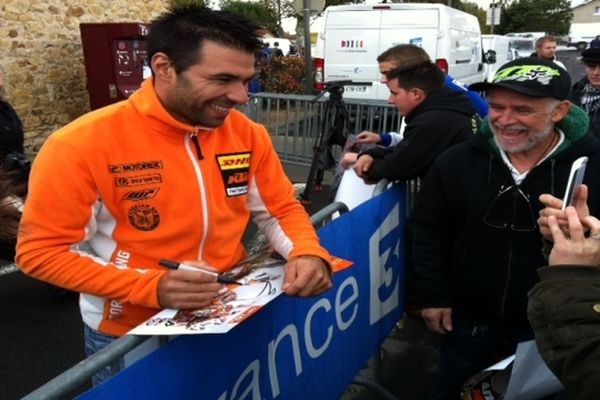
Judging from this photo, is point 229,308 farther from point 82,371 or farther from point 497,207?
point 497,207

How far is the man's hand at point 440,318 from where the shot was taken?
254cm

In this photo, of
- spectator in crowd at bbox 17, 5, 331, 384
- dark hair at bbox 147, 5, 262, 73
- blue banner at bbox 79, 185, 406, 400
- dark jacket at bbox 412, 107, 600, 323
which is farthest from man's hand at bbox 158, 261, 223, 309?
dark jacket at bbox 412, 107, 600, 323

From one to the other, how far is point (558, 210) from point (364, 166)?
1.60 meters

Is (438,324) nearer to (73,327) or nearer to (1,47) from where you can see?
(73,327)

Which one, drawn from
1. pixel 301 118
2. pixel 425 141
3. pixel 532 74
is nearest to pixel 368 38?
pixel 301 118

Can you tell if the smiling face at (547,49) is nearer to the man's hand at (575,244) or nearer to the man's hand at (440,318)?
the man's hand at (440,318)

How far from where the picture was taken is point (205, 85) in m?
1.68

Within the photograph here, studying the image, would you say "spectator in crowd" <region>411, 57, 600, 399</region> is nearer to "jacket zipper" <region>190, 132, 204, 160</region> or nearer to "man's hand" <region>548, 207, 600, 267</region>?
"man's hand" <region>548, 207, 600, 267</region>

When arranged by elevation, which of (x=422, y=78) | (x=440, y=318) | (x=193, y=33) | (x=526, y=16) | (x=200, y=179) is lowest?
(x=440, y=318)

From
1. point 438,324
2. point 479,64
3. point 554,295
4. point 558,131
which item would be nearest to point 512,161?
point 558,131

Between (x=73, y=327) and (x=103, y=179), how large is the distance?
107 inches

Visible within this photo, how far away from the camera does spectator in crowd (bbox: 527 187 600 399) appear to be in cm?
132

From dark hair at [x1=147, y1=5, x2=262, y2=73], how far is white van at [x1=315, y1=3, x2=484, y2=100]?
7910mm

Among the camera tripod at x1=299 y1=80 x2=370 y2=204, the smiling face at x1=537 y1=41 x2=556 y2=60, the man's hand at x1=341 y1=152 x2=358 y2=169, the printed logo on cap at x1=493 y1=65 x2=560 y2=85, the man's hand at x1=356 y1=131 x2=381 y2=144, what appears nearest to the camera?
the printed logo on cap at x1=493 y1=65 x2=560 y2=85
